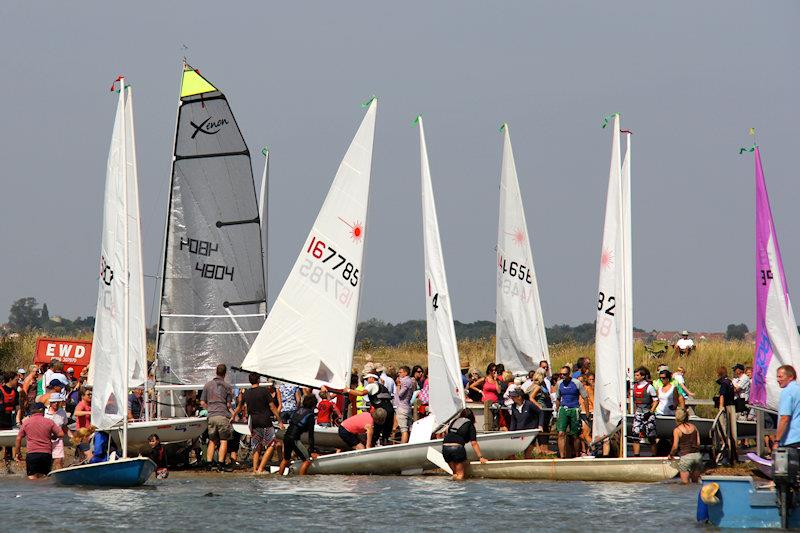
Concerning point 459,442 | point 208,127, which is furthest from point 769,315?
point 208,127

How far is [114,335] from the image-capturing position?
19766 millimetres

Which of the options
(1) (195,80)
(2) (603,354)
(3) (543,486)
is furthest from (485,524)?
(1) (195,80)

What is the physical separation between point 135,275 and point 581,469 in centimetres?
750

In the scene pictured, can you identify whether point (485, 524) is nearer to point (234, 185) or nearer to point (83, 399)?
point (83, 399)

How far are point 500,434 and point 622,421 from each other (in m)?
1.95

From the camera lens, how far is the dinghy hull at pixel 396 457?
2067 centimetres

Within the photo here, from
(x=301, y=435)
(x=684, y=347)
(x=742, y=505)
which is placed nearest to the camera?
(x=742, y=505)

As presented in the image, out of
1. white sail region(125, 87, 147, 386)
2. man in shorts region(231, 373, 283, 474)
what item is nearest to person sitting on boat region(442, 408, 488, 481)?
man in shorts region(231, 373, 283, 474)

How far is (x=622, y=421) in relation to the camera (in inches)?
800

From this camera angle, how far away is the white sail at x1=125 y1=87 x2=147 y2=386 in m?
22.0

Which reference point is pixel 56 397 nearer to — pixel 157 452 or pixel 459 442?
pixel 157 452

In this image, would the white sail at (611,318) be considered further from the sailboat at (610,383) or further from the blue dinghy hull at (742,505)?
the blue dinghy hull at (742,505)

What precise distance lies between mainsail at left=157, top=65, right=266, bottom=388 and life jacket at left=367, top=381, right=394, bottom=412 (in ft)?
14.8

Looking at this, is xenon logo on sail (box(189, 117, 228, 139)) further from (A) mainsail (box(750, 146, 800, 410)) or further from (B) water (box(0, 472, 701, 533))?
(A) mainsail (box(750, 146, 800, 410))
